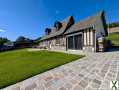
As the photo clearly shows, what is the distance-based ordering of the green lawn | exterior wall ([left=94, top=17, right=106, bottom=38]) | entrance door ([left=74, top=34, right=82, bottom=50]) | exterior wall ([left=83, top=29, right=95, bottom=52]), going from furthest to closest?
1. entrance door ([left=74, top=34, right=82, bottom=50])
2. exterior wall ([left=94, top=17, right=106, bottom=38])
3. exterior wall ([left=83, top=29, right=95, bottom=52])
4. the green lawn

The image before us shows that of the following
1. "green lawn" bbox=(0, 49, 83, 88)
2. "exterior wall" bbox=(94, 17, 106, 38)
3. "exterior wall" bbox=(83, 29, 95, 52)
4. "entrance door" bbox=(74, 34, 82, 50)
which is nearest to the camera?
"green lawn" bbox=(0, 49, 83, 88)

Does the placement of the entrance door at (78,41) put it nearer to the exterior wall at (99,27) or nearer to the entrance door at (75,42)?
the entrance door at (75,42)

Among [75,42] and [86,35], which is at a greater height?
[86,35]

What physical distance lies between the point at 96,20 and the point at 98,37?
7.26 ft

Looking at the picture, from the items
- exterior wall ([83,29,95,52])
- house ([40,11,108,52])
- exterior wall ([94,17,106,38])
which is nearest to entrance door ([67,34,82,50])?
house ([40,11,108,52])

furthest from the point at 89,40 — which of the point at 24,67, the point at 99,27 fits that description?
the point at 24,67

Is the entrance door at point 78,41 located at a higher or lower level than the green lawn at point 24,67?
higher

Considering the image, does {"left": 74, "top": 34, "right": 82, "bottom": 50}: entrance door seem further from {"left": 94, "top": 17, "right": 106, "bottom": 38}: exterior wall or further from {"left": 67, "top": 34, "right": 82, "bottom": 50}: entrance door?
{"left": 94, "top": 17, "right": 106, "bottom": 38}: exterior wall

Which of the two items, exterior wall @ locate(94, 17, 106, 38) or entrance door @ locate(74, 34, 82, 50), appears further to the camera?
entrance door @ locate(74, 34, 82, 50)

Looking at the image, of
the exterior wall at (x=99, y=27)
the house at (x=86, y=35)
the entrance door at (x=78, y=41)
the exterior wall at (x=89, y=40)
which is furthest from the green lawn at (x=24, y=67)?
the exterior wall at (x=99, y=27)

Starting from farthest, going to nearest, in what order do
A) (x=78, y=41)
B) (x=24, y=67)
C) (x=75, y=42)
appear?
(x=75, y=42)
(x=78, y=41)
(x=24, y=67)

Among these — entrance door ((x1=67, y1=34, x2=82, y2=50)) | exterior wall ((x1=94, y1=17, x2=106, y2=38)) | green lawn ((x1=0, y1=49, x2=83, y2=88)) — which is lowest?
green lawn ((x1=0, y1=49, x2=83, y2=88))

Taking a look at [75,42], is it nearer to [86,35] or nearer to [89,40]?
[86,35]

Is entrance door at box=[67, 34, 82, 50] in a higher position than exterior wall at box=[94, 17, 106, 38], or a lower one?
lower
